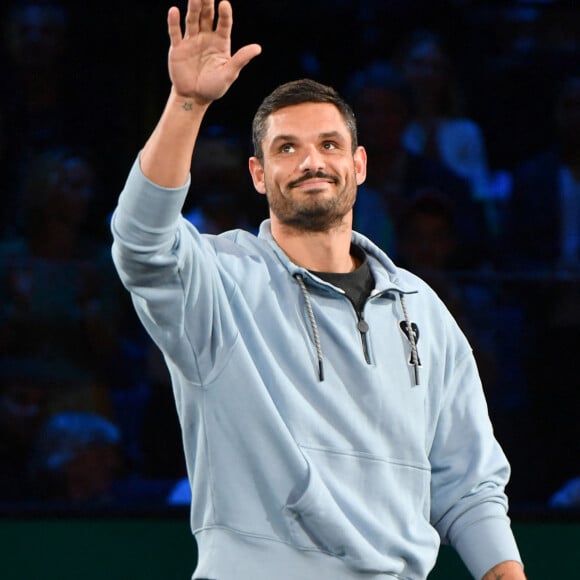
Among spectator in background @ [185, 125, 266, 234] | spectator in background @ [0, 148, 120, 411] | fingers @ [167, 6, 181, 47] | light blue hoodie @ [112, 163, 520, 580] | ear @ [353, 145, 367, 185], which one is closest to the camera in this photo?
fingers @ [167, 6, 181, 47]

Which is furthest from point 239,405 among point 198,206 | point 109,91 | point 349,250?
point 109,91

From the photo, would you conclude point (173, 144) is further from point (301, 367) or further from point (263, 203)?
point (263, 203)

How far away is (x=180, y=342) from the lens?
2.41 m

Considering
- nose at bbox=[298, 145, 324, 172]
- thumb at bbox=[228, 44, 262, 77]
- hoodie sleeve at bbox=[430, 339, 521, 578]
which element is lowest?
hoodie sleeve at bbox=[430, 339, 521, 578]

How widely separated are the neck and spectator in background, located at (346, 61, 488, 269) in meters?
1.71

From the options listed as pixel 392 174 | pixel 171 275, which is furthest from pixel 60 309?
pixel 171 275

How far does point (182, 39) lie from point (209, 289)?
1.57 feet

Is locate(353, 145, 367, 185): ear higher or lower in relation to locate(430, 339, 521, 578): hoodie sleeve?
higher

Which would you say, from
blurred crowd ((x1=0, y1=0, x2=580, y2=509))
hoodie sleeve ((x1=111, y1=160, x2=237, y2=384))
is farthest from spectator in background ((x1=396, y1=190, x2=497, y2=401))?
hoodie sleeve ((x1=111, y1=160, x2=237, y2=384))

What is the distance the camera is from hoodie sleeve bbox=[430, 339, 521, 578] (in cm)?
275

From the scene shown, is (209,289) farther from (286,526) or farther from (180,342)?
(286,526)

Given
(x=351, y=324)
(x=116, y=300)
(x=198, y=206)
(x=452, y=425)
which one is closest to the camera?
(x=351, y=324)

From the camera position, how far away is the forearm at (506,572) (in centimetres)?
267

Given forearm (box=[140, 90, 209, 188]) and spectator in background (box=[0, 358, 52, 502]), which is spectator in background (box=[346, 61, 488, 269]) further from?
forearm (box=[140, 90, 209, 188])
